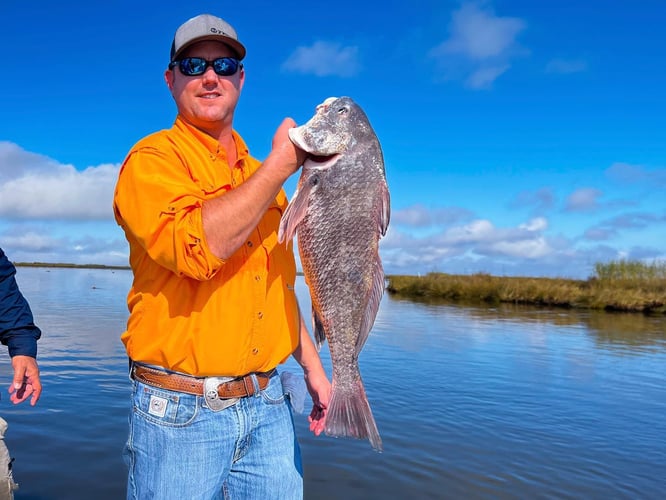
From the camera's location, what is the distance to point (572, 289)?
3953 cm

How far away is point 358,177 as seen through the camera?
263 centimetres

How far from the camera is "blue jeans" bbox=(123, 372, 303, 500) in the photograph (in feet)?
8.39

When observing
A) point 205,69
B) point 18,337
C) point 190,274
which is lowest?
point 18,337

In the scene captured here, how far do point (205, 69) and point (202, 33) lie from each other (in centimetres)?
18

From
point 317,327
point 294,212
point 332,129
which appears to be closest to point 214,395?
point 317,327

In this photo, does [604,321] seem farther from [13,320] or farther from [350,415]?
[13,320]

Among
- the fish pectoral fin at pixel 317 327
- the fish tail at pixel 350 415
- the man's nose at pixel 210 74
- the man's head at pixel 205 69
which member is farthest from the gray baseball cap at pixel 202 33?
the fish tail at pixel 350 415

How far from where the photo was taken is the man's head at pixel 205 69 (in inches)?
111

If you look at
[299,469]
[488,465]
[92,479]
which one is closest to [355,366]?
[299,469]

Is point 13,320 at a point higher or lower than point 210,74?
lower

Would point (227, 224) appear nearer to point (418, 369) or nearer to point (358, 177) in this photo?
point (358, 177)

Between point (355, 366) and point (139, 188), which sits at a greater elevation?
point (139, 188)

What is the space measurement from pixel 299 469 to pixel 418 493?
15.0ft

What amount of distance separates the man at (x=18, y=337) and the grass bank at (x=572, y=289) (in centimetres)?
3987
